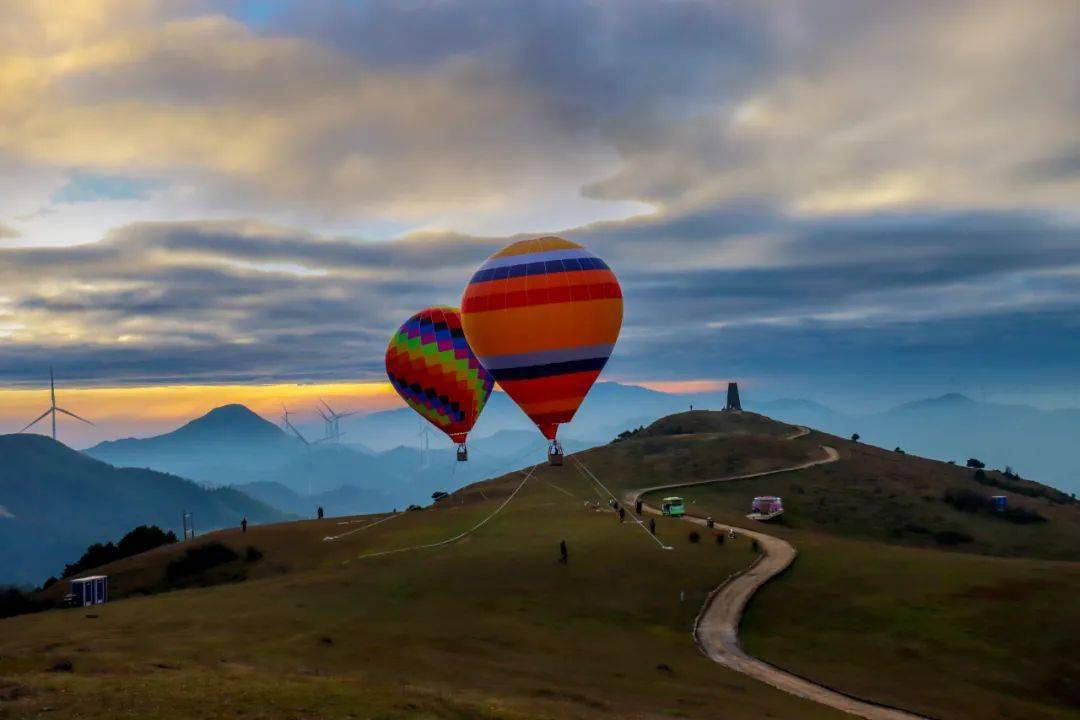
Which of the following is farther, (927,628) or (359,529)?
(359,529)

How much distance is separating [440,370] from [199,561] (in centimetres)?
3720

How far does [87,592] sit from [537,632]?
42470 millimetres

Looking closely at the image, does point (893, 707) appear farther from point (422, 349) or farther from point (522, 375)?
point (422, 349)

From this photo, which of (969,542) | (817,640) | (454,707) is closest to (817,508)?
A: (969,542)

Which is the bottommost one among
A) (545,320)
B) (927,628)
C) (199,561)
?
(927,628)

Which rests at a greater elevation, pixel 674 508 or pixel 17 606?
pixel 674 508

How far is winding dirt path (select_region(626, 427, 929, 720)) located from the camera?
5134 centimetres

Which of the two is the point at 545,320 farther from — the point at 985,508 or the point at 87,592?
the point at 985,508

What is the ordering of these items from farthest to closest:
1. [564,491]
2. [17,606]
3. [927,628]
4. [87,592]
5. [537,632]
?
[564,491] < [17,606] < [87,592] < [927,628] < [537,632]

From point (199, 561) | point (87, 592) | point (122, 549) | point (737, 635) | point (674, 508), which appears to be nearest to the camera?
point (737, 635)

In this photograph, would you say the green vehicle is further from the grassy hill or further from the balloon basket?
the balloon basket

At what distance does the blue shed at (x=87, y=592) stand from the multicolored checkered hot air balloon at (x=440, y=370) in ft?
151

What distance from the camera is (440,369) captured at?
11250cm

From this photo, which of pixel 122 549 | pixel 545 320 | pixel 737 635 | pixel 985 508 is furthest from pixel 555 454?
pixel 985 508
